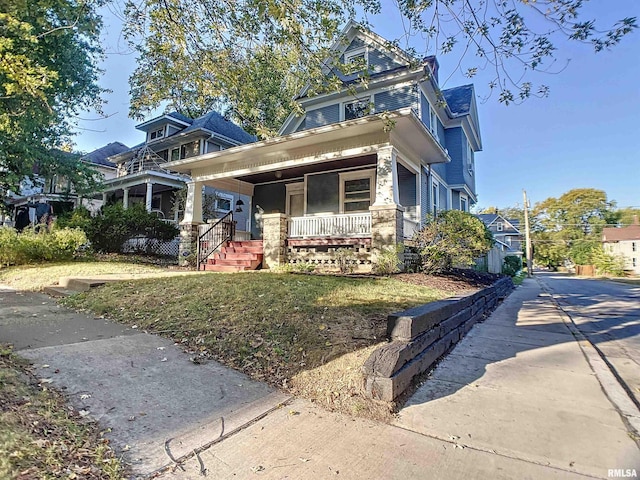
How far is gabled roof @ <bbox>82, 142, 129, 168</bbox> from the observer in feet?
80.5

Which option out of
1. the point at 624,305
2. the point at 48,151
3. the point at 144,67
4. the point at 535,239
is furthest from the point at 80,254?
the point at 535,239

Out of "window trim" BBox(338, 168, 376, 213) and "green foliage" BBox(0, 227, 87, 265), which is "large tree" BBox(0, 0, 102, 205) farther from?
"window trim" BBox(338, 168, 376, 213)

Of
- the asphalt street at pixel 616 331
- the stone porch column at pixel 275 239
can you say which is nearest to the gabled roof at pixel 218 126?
the stone porch column at pixel 275 239

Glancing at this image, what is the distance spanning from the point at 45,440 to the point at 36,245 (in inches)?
393

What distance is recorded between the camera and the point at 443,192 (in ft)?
46.7

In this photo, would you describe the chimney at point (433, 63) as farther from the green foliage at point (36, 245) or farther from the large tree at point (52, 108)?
the green foliage at point (36, 245)

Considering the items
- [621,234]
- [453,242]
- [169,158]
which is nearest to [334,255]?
[453,242]

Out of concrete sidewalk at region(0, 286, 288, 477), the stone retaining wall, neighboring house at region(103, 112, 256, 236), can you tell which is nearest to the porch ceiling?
the stone retaining wall

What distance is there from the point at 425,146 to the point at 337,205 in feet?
11.1

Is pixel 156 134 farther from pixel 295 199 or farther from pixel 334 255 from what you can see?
pixel 334 255

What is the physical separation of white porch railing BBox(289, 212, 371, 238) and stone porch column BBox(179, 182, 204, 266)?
3643 millimetres

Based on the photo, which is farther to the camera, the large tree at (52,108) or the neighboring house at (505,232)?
the neighboring house at (505,232)

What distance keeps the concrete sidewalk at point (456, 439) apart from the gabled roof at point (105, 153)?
27335 millimetres

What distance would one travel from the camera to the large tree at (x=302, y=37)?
3.95m
